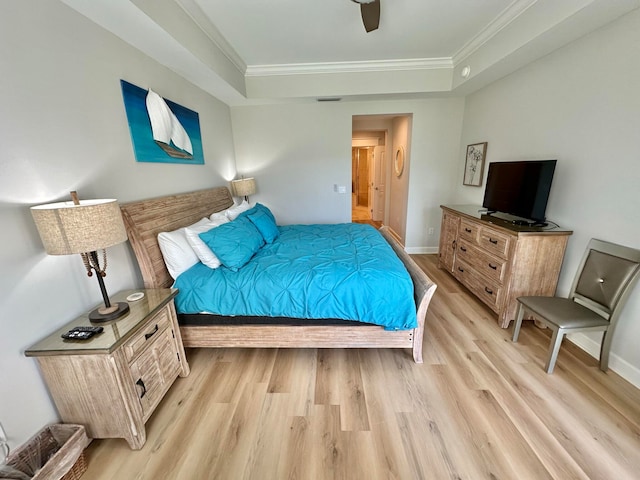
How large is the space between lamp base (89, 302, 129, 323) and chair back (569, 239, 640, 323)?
10.4 ft

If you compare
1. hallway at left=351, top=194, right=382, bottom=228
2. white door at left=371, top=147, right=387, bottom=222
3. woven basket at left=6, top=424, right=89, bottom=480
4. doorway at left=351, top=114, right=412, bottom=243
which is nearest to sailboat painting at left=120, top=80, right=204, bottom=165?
woven basket at left=6, top=424, right=89, bottom=480

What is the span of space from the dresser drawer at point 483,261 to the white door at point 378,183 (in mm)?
3446

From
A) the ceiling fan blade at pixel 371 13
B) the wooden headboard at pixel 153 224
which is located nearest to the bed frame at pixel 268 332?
the wooden headboard at pixel 153 224

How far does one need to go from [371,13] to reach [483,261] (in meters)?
2.46

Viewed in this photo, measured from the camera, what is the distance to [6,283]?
46.3 inches

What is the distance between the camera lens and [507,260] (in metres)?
2.29

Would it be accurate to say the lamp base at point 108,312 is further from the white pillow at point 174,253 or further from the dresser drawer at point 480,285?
the dresser drawer at point 480,285

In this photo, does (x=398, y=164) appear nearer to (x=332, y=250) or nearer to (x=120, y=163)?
(x=332, y=250)

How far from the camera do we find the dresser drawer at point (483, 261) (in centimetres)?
239

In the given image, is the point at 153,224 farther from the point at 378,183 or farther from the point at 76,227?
the point at 378,183

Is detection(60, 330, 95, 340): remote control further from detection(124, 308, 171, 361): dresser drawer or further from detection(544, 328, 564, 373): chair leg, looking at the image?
detection(544, 328, 564, 373): chair leg

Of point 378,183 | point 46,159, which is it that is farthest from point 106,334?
point 378,183

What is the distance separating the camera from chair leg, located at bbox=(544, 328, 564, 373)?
175 cm

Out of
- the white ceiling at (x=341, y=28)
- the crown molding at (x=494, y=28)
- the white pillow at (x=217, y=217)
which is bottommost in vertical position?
the white pillow at (x=217, y=217)
